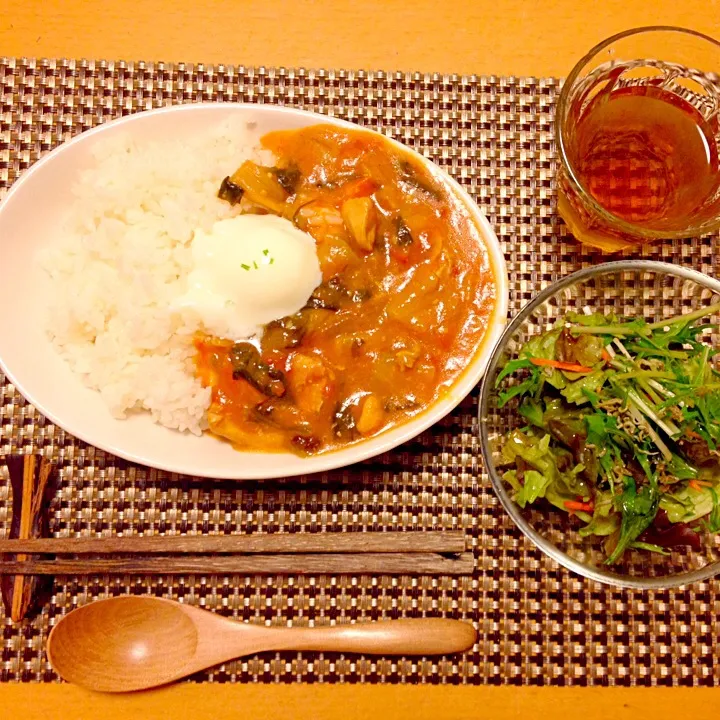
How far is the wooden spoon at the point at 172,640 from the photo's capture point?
2.20 metres

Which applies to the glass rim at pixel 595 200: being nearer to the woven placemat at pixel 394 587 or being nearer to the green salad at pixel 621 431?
the green salad at pixel 621 431

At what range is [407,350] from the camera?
7.01 ft

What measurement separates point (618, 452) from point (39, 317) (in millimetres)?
1886

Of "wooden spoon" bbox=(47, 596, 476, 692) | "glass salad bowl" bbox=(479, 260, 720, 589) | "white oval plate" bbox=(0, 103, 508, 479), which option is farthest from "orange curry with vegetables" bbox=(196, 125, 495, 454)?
"wooden spoon" bbox=(47, 596, 476, 692)

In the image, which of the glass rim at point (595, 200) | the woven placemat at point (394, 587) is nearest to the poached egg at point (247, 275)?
the woven placemat at point (394, 587)

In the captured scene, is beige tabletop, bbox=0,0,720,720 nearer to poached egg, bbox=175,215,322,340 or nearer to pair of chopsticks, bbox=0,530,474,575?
poached egg, bbox=175,215,322,340

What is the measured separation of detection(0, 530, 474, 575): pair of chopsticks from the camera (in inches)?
87.5

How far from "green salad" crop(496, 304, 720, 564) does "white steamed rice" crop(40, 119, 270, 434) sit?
3.51ft


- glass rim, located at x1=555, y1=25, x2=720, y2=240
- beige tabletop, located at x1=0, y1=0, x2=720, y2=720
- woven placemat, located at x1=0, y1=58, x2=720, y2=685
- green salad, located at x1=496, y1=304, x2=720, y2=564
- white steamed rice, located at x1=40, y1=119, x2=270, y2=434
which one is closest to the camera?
green salad, located at x1=496, y1=304, x2=720, y2=564

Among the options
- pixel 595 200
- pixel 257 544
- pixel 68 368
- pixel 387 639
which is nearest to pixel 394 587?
pixel 387 639

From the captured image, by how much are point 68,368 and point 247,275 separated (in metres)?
0.68

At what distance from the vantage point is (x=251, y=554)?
225cm

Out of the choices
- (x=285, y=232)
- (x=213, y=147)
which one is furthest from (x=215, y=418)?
(x=213, y=147)

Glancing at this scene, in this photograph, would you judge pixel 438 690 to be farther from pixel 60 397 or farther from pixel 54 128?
pixel 54 128
